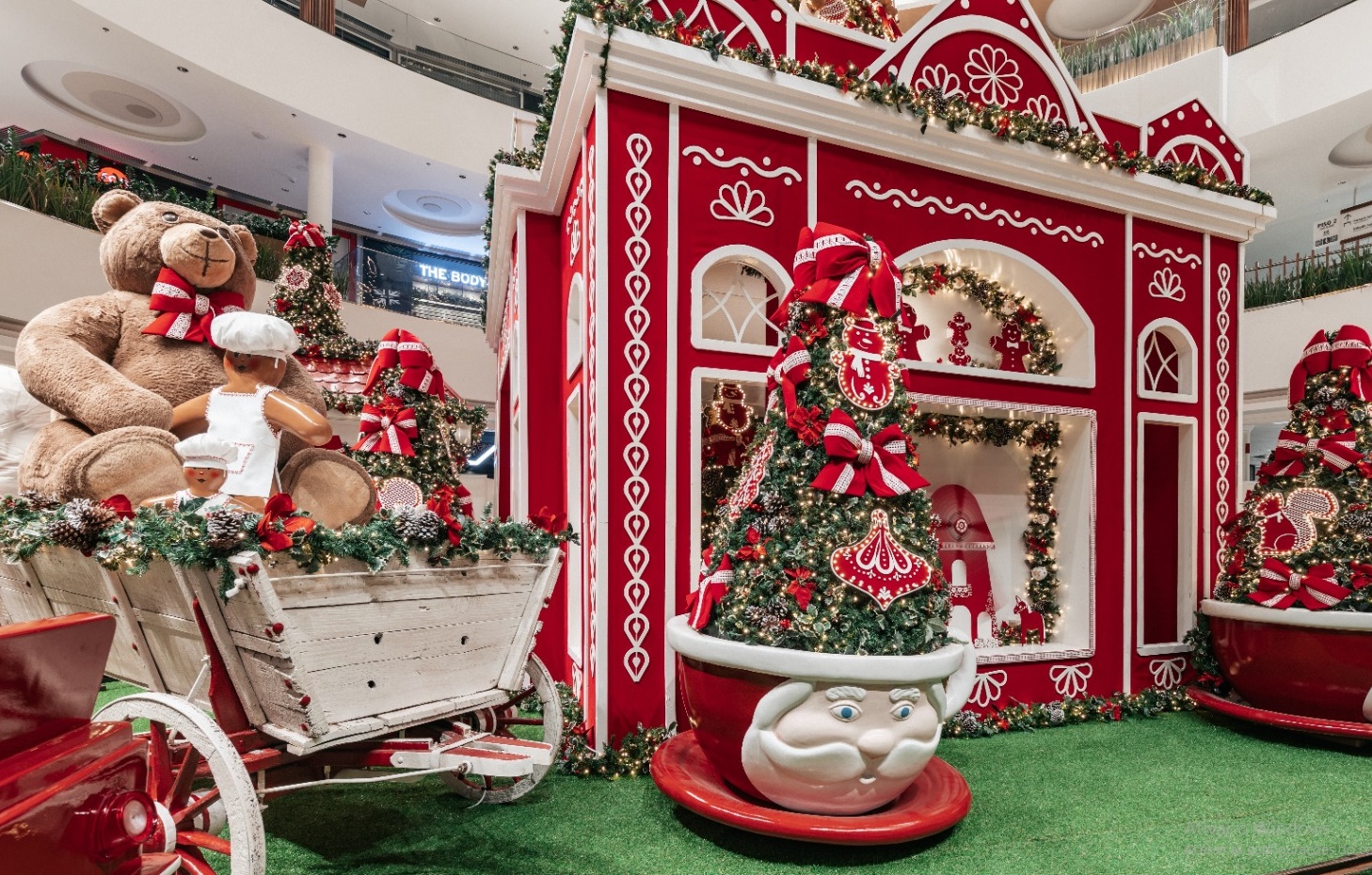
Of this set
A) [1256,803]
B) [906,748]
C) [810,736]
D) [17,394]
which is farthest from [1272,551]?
[17,394]

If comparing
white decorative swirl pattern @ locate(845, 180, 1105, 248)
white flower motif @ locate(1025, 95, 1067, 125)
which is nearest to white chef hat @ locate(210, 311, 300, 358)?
white decorative swirl pattern @ locate(845, 180, 1105, 248)

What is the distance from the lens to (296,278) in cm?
745

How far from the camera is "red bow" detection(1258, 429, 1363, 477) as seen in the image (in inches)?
147

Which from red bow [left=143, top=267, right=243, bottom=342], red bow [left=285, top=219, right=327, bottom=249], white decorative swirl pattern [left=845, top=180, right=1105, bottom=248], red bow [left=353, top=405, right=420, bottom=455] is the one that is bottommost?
red bow [left=353, top=405, right=420, bottom=455]

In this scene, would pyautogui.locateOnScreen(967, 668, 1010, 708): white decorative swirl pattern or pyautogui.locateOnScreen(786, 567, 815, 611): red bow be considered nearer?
pyautogui.locateOnScreen(786, 567, 815, 611): red bow

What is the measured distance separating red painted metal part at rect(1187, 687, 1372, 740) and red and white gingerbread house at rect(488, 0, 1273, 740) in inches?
18.3

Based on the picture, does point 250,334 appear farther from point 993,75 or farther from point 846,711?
point 993,75

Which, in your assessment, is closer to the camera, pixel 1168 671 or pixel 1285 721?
pixel 1285 721

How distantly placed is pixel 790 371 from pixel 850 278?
41 cm

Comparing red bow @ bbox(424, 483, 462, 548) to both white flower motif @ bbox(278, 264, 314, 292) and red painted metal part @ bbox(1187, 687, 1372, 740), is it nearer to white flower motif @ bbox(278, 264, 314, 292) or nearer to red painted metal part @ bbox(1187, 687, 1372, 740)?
red painted metal part @ bbox(1187, 687, 1372, 740)

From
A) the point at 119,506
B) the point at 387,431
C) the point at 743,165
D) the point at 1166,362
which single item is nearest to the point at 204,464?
the point at 119,506

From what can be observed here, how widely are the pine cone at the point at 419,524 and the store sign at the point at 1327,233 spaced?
44.5ft

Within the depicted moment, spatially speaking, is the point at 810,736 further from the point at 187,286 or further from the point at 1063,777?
the point at 187,286

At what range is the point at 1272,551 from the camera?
382 cm
